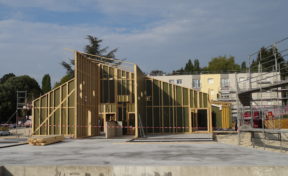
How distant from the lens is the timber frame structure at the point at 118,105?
2417cm

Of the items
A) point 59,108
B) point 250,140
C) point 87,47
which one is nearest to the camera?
point 250,140

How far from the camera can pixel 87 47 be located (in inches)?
2235

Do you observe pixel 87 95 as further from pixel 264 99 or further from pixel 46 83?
pixel 46 83

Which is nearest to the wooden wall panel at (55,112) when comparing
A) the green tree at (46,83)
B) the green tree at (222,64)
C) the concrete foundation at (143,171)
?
the concrete foundation at (143,171)

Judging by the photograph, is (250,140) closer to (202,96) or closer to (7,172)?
(202,96)

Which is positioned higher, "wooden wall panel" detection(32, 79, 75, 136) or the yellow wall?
the yellow wall

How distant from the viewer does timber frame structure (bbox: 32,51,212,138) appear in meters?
24.2

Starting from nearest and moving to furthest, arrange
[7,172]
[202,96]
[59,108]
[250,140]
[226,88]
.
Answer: [7,172] → [250,140] → [59,108] → [202,96] → [226,88]

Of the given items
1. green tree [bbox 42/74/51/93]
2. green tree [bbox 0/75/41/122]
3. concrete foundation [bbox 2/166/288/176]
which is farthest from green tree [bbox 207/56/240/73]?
concrete foundation [bbox 2/166/288/176]

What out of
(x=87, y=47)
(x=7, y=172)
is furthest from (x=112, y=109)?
(x=87, y=47)

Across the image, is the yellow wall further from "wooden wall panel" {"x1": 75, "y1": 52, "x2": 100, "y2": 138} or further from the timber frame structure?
"wooden wall panel" {"x1": 75, "y1": 52, "x2": 100, "y2": 138}

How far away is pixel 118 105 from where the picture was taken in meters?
25.7

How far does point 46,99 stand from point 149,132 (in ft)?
30.0

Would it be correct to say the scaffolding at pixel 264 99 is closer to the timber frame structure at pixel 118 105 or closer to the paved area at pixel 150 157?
the paved area at pixel 150 157
